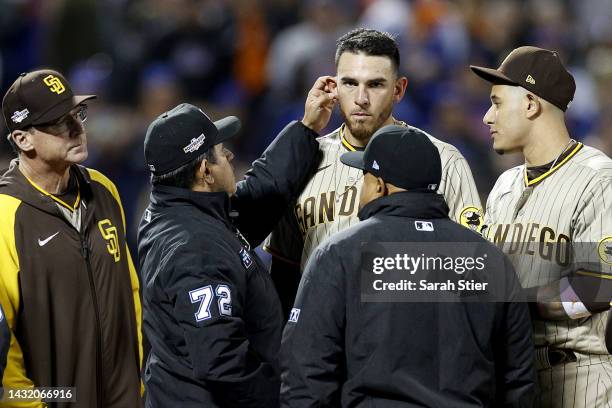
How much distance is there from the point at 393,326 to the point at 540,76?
53.0 inches

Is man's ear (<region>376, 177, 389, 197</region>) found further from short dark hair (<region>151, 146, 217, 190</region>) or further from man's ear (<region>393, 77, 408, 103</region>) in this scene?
man's ear (<region>393, 77, 408, 103</region>)

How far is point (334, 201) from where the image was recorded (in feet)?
13.8

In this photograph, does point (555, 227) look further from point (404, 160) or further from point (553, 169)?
point (404, 160)

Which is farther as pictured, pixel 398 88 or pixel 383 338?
pixel 398 88

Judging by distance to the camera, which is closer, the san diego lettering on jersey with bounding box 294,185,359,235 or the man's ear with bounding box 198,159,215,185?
the man's ear with bounding box 198,159,215,185

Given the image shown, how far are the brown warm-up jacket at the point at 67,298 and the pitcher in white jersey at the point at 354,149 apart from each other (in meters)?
0.78

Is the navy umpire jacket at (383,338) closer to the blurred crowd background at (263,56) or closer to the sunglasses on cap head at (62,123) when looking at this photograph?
the sunglasses on cap head at (62,123)

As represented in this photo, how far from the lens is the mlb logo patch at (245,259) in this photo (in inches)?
147

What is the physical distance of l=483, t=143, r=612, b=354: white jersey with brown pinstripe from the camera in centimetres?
375

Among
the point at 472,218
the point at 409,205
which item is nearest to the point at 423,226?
the point at 409,205

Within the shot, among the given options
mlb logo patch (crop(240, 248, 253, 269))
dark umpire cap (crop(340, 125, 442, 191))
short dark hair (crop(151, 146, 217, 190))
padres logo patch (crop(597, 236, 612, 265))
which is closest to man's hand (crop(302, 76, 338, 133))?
short dark hair (crop(151, 146, 217, 190))

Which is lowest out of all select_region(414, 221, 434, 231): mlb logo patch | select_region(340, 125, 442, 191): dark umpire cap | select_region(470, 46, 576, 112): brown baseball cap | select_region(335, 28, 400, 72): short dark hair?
select_region(414, 221, 434, 231): mlb logo patch

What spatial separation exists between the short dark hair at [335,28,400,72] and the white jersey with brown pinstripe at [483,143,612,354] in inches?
30.7

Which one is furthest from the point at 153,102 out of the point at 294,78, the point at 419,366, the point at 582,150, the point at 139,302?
the point at 419,366
